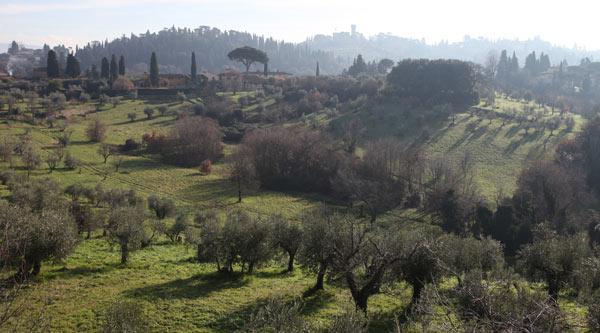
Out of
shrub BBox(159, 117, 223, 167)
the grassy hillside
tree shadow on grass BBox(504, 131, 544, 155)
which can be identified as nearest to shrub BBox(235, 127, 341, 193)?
shrub BBox(159, 117, 223, 167)

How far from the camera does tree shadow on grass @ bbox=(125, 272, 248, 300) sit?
29.8 meters

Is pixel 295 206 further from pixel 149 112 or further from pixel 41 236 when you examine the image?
pixel 149 112

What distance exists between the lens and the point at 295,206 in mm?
68000

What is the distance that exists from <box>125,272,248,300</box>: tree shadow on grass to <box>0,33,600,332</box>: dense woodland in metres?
0.22

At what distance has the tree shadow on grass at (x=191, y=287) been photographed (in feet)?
97.7

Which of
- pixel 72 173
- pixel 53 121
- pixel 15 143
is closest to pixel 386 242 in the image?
pixel 72 173

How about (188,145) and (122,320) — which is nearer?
(122,320)

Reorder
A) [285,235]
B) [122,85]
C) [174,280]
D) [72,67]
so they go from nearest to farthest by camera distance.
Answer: [174,280] → [285,235] → [122,85] → [72,67]

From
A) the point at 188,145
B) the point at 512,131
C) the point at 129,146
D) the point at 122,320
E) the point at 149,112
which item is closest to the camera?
the point at 122,320

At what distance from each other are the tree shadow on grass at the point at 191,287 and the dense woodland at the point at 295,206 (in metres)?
0.22

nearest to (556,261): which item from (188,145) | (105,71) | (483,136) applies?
(188,145)

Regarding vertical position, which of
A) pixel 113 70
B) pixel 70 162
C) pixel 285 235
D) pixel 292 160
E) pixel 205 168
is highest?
pixel 113 70

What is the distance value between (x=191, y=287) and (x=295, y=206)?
36.7 meters

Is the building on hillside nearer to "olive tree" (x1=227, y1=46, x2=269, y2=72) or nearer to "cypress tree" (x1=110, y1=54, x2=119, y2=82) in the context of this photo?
"cypress tree" (x1=110, y1=54, x2=119, y2=82)
